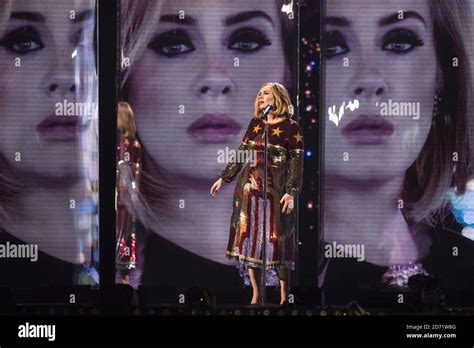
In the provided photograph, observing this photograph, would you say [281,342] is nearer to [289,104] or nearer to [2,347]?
[2,347]

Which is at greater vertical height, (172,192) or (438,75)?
(438,75)

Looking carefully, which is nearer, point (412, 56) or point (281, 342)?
point (281, 342)

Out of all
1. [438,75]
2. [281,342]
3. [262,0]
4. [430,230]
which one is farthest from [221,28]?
[281,342]

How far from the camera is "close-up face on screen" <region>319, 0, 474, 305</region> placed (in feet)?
21.7

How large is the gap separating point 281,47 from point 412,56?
978 mm

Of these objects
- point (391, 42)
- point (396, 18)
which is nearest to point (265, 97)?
point (391, 42)

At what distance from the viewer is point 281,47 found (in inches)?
260

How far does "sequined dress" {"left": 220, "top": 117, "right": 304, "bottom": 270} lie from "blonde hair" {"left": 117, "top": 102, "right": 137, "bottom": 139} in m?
0.78

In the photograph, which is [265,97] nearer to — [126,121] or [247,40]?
[247,40]

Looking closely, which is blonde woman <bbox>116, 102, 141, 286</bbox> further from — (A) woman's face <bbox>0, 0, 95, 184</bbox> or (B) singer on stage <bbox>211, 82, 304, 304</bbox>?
(B) singer on stage <bbox>211, 82, 304, 304</bbox>

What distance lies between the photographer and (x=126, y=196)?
666 cm

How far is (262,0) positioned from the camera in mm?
6609

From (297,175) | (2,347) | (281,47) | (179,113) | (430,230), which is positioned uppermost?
(281,47)

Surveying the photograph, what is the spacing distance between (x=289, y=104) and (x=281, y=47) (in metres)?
0.43
